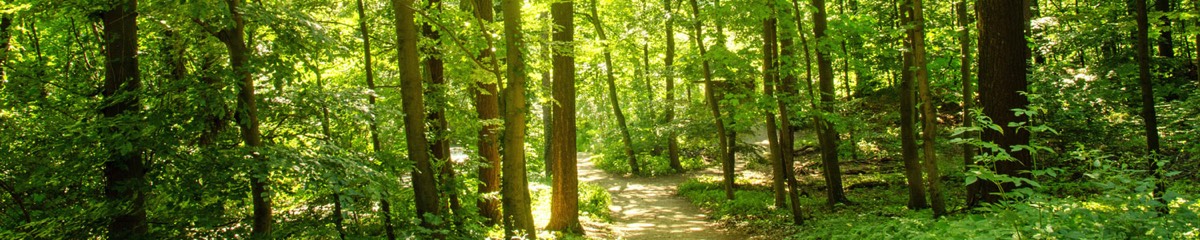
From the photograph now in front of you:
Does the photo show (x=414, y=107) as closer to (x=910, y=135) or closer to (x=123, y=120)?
(x=123, y=120)

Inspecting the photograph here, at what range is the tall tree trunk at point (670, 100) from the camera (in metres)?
14.6

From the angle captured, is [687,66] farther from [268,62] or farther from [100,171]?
[100,171]

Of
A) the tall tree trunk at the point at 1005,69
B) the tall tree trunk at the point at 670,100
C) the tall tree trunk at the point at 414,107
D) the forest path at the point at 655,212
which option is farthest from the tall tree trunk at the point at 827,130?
the tall tree trunk at the point at 414,107

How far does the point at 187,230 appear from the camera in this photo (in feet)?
16.6

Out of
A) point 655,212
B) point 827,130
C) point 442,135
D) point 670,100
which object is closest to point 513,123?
point 442,135

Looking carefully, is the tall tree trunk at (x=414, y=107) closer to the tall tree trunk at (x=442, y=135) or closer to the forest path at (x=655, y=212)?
the tall tree trunk at (x=442, y=135)

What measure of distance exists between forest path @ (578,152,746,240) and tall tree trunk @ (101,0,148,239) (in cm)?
725

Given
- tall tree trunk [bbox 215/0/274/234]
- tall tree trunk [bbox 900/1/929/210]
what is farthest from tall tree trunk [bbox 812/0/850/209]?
tall tree trunk [bbox 215/0/274/234]

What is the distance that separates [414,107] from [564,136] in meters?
4.78

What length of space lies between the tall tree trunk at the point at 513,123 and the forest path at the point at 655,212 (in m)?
5.00

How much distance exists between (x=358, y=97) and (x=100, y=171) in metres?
2.03

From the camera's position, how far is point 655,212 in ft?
47.6

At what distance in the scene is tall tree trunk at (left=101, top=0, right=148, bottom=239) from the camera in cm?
473

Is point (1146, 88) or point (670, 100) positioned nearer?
point (1146, 88)
